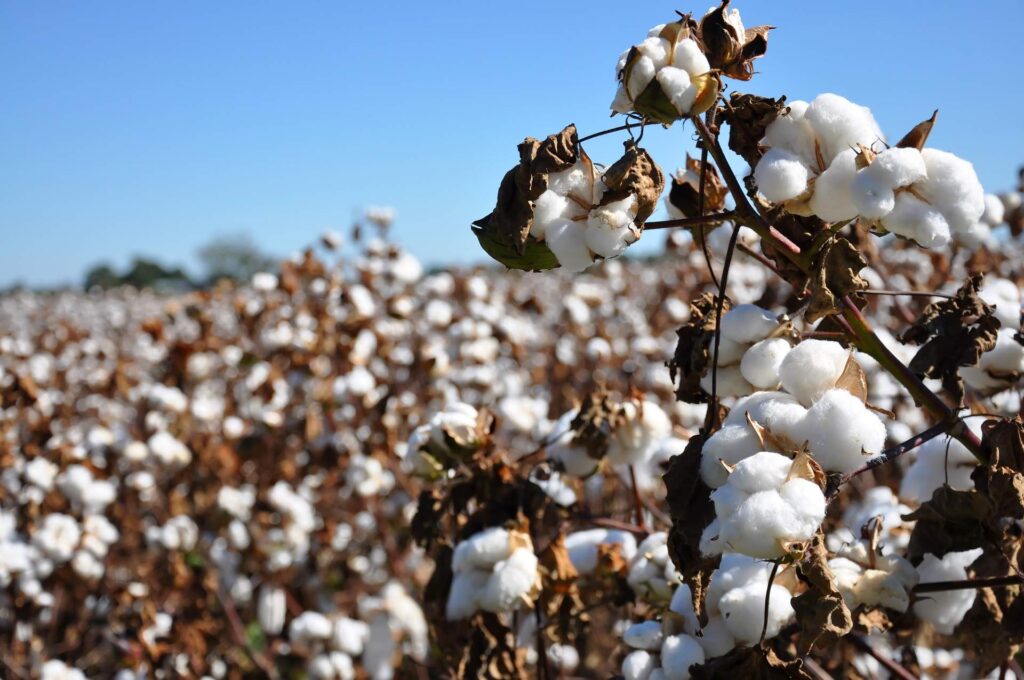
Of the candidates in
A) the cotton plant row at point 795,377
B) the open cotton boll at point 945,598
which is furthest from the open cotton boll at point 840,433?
the open cotton boll at point 945,598

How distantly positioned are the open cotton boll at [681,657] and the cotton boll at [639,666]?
48 millimetres

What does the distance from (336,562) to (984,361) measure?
3.43 m

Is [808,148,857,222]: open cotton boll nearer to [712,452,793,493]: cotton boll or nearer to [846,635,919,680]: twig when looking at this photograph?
[712,452,793,493]: cotton boll

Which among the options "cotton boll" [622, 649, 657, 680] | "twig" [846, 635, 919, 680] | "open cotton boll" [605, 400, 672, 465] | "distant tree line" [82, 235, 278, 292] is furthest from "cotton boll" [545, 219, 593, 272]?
"distant tree line" [82, 235, 278, 292]

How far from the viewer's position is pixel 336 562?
4.27m

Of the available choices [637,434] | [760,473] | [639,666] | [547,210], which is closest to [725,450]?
[760,473]

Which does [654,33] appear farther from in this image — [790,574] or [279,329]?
[279,329]

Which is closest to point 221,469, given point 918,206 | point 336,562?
point 336,562

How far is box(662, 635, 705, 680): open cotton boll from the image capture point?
1146 mm

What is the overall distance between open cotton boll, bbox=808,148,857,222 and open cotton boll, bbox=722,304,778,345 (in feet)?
0.52

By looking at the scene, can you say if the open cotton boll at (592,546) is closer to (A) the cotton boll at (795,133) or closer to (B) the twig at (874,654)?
(B) the twig at (874,654)

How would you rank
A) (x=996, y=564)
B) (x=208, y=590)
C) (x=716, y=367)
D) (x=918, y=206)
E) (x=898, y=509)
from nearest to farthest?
(x=918, y=206) → (x=716, y=367) → (x=996, y=564) → (x=898, y=509) → (x=208, y=590)

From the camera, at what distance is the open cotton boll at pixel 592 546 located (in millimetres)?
1682

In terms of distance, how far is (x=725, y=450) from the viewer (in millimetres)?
915
